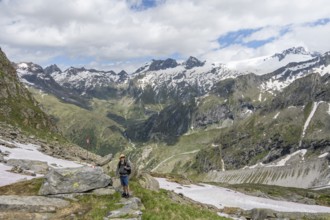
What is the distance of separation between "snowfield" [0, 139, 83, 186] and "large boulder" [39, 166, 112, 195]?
507 centimetres

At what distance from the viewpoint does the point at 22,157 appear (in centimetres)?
5272

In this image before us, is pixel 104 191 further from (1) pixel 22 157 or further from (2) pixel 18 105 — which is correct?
(2) pixel 18 105

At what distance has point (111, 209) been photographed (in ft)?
96.8

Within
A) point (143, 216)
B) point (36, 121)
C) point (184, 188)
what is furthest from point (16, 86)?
point (143, 216)

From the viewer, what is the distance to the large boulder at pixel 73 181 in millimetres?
32438

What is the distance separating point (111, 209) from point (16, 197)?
6933 millimetres

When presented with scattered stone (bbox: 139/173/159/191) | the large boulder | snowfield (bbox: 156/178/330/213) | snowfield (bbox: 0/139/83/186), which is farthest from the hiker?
snowfield (bbox: 156/178/330/213)

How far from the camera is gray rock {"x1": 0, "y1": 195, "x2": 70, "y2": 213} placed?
91.2 feet

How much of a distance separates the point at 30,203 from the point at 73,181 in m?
5.42

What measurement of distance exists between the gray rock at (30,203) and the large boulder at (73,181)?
175 centimetres

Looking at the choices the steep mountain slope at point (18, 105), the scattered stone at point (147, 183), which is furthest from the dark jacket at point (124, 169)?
the steep mountain slope at point (18, 105)

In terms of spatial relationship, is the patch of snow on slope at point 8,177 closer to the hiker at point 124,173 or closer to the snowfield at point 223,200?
the hiker at point 124,173

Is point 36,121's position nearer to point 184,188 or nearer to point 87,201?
point 184,188

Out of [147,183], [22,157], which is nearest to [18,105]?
[22,157]
